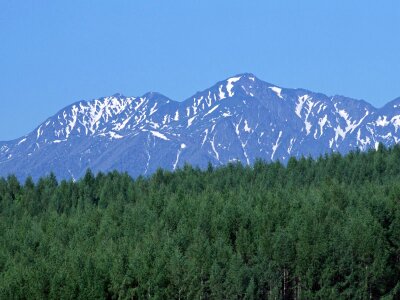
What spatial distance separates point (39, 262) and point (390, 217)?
34.8 meters

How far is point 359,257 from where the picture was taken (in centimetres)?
10788

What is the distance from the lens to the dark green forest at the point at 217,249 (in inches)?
3964

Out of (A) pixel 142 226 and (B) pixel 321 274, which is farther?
(A) pixel 142 226

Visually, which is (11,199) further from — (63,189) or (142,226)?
(142,226)

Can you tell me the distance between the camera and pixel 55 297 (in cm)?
9731

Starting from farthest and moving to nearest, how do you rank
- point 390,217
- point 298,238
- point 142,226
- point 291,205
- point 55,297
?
point 142,226
point 291,205
point 390,217
point 298,238
point 55,297

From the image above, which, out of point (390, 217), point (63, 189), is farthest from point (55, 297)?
point (63, 189)

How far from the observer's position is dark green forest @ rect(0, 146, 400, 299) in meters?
101

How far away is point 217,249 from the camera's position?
4277 inches

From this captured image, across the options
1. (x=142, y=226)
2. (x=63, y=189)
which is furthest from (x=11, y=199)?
(x=142, y=226)

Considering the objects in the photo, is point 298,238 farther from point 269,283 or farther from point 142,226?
point 142,226

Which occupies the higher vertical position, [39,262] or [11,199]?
[11,199]

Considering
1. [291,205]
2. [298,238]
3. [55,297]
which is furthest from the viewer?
[291,205]

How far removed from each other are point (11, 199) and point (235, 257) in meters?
98.2
